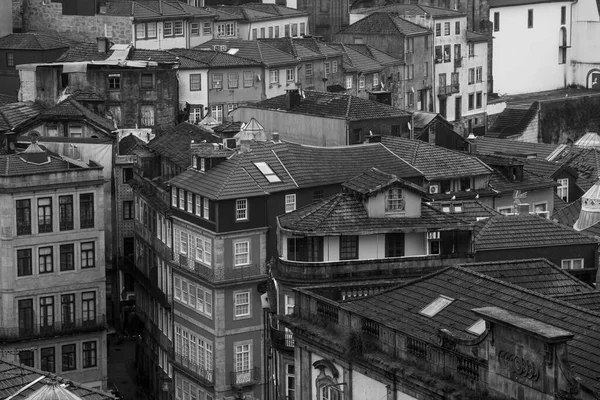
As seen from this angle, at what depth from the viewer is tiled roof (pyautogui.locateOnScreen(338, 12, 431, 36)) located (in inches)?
5571

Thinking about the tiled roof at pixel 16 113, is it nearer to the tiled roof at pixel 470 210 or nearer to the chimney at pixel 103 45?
the chimney at pixel 103 45

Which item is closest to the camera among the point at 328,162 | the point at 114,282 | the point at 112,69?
the point at 328,162

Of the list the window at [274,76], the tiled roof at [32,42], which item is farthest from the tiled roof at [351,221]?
the tiled roof at [32,42]

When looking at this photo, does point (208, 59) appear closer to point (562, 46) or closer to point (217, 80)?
point (217, 80)

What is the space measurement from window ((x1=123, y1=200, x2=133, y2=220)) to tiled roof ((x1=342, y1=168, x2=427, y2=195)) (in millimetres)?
28533

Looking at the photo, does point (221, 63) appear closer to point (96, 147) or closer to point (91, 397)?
point (96, 147)

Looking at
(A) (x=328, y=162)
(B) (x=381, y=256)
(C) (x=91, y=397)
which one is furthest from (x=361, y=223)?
(C) (x=91, y=397)

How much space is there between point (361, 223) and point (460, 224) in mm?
3908

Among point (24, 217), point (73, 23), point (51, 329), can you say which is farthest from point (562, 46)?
point (51, 329)

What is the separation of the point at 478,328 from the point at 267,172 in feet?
113

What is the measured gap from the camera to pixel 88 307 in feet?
294

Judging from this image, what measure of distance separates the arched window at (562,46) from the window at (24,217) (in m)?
98.1

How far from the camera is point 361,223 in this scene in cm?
7375

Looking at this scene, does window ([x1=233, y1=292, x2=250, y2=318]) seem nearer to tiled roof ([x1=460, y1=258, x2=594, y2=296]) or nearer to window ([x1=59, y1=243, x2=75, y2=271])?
window ([x1=59, y1=243, x2=75, y2=271])
